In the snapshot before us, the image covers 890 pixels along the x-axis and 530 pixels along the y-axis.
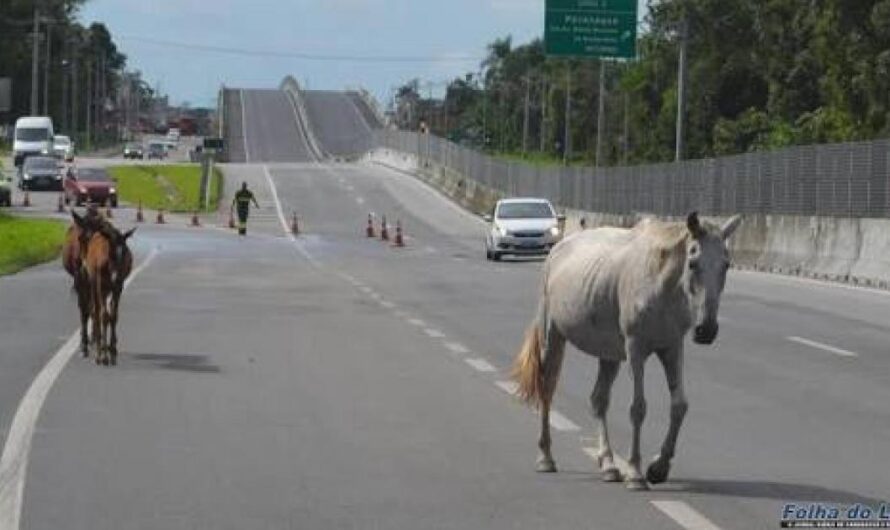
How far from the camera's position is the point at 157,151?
153 meters

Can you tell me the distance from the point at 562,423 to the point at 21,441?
12.2ft

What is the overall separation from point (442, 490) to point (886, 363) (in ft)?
30.2

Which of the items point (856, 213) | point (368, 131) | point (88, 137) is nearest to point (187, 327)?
point (856, 213)

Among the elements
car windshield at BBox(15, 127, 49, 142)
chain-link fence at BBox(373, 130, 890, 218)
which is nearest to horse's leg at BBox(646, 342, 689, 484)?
chain-link fence at BBox(373, 130, 890, 218)

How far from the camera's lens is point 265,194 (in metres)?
90.1

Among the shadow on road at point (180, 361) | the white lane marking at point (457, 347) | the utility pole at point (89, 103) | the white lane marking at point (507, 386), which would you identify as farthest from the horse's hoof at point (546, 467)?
the utility pole at point (89, 103)

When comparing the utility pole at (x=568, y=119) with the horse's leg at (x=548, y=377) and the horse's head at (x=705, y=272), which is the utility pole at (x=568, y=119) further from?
the horse's head at (x=705, y=272)

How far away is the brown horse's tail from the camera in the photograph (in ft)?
35.1

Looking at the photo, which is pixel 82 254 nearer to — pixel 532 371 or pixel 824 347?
pixel 532 371

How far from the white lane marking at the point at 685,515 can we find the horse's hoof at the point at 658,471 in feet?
1.25

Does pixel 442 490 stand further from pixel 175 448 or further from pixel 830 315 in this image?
pixel 830 315

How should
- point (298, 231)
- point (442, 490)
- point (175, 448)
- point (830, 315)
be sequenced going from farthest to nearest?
point (298, 231) < point (830, 315) < point (175, 448) < point (442, 490)

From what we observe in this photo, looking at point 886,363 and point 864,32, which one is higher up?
point 864,32

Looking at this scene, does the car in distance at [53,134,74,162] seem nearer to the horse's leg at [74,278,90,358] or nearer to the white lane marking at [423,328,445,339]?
the white lane marking at [423,328,445,339]
